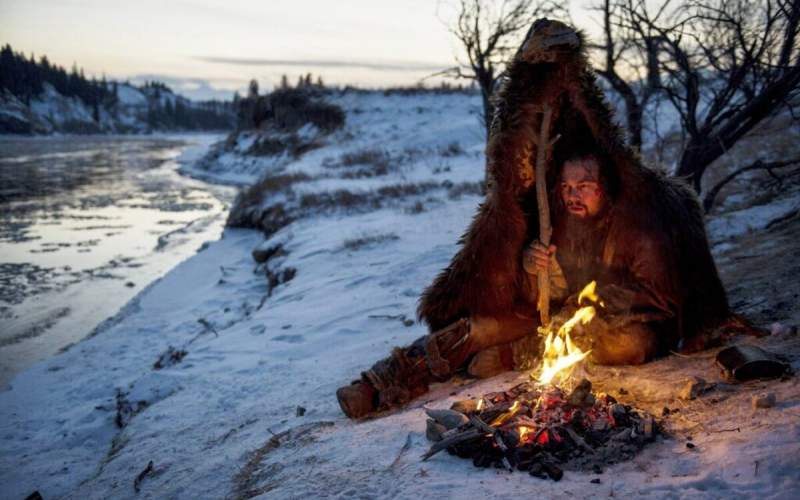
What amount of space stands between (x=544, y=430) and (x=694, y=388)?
3.08 ft

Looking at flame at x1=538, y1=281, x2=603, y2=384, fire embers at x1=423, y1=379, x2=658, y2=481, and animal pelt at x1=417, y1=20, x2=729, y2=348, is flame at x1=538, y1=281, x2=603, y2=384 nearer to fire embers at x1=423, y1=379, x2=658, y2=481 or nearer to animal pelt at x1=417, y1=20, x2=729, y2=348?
fire embers at x1=423, y1=379, x2=658, y2=481

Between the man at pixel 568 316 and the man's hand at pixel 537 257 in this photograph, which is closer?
the man at pixel 568 316

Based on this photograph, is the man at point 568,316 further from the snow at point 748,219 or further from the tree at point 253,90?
the tree at point 253,90

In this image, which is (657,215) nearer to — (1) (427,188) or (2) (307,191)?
(1) (427,188)

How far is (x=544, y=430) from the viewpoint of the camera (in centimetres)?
260

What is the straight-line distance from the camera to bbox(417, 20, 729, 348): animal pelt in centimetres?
354

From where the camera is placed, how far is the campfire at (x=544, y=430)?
8.06ft

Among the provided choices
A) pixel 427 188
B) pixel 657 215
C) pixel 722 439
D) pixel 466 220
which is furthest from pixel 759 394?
pixel 427 188


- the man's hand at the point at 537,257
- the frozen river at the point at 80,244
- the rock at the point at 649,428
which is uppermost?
the man's hand at the point at 537,257

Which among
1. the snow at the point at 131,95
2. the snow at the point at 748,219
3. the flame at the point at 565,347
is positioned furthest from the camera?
the snow at the point at 131,95

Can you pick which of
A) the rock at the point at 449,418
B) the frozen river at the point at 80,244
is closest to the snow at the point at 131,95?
the frozen river at the point at 80,244

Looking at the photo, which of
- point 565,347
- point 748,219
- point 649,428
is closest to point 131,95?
point 748,219

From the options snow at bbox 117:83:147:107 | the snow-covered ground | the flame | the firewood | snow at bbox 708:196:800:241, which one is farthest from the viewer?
snow at bbox 117:83:147:107

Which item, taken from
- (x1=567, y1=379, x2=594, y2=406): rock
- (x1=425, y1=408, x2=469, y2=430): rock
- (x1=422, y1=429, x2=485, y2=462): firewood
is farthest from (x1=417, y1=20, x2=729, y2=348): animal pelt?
(x1=422, y1=429, x2=485, y2=462): firewood
